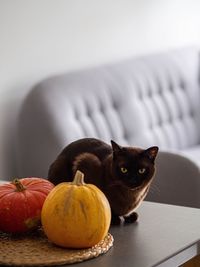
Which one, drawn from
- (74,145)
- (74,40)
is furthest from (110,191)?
(74,40)

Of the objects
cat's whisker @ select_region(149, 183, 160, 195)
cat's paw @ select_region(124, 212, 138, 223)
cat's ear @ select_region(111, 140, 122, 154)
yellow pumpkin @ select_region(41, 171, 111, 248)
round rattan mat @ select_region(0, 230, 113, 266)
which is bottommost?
cat's whisker @ select_region(149, 183, 160, 195)

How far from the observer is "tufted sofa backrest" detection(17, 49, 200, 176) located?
106 inches

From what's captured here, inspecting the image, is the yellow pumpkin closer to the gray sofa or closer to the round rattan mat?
the round rattan mat

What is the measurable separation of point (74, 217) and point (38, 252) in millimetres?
94

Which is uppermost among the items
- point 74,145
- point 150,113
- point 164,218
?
point 74,145

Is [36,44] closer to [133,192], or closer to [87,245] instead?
[133,192]

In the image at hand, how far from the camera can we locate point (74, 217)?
1.26 m

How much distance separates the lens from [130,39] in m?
3.38

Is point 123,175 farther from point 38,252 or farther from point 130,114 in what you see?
point 130,114

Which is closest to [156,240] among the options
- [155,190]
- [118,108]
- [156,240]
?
[156,240]

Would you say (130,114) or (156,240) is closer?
(156,240)

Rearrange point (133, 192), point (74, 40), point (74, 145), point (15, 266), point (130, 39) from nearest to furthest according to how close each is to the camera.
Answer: point (15, 266)
point (133, 192)
point (74, 145)
point (74, 40)
point (130, 39)

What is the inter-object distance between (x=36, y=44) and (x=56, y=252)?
171cm

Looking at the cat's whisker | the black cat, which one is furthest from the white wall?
the black cat
